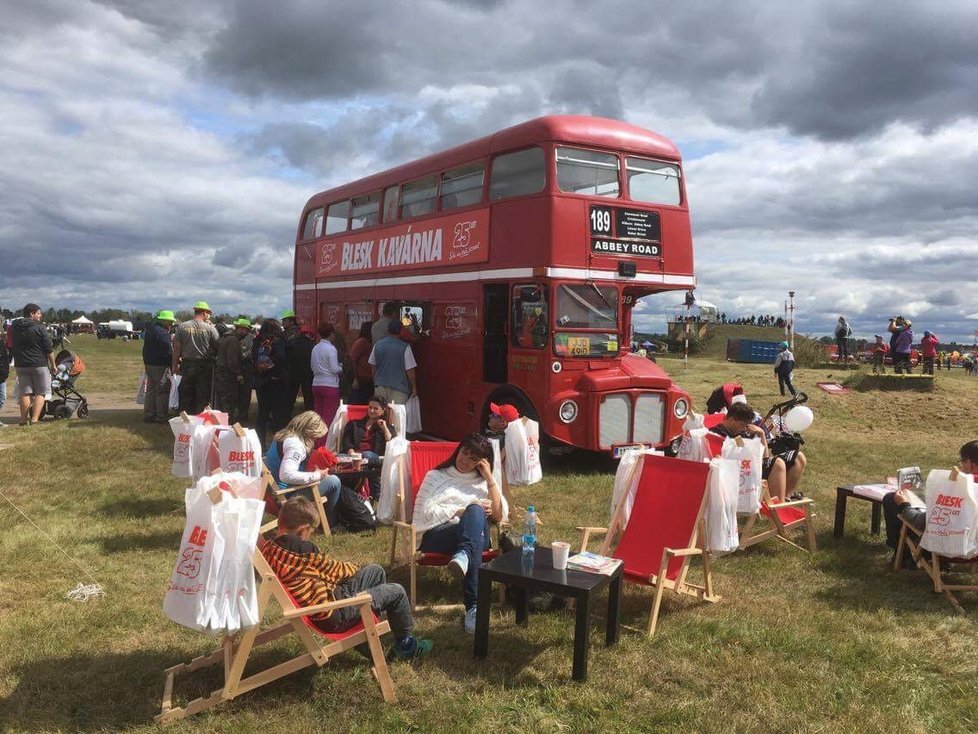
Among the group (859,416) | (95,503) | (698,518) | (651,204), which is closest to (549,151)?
(651,204)

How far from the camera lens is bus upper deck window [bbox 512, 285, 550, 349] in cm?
826

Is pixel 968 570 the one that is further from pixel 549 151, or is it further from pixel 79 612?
pixel 79 612

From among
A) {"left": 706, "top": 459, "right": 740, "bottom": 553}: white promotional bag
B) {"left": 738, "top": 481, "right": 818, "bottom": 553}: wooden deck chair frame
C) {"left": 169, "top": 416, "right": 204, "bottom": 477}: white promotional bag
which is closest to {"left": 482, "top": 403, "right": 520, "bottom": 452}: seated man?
{"left": 738, "top": 481, "right": 818, "bottom": 553}: wooden deck chair frame

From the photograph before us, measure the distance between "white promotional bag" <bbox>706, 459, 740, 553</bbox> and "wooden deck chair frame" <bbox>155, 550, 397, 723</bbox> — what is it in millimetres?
2238

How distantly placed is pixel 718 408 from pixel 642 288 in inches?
66.0

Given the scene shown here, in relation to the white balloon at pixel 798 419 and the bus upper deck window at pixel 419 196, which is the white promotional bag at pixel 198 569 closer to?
the white balloon at pixel 798 419

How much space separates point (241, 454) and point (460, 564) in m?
2.33

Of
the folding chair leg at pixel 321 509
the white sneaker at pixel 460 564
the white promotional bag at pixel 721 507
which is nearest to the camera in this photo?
the white sneaker at pixel 460 564

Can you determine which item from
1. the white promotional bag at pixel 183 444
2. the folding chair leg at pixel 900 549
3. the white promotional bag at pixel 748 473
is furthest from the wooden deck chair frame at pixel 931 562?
the white promotional bag at pixel 183 444

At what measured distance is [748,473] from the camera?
18.1 ft

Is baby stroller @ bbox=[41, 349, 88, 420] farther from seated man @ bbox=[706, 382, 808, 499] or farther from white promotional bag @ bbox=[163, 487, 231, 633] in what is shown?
seated man @ bbox=[706, 382, 808, 499]

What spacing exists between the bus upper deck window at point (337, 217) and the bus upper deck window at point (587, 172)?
16.6ft

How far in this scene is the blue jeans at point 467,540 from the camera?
4320 mm

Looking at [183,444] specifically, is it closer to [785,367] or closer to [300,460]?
[300,460]
